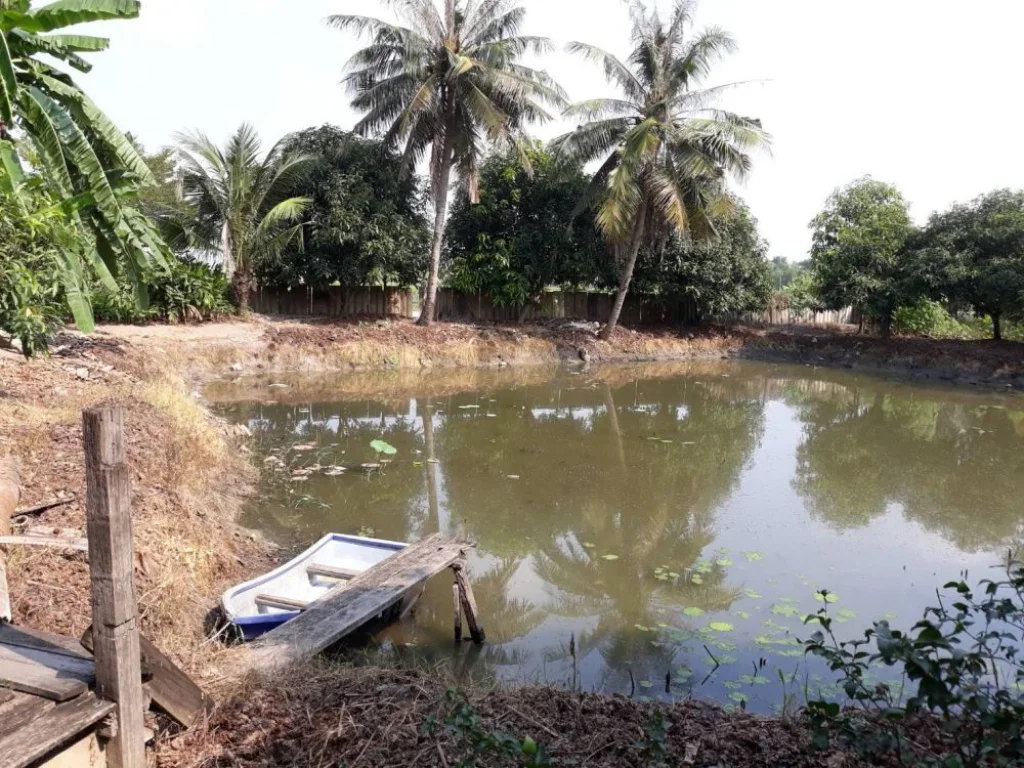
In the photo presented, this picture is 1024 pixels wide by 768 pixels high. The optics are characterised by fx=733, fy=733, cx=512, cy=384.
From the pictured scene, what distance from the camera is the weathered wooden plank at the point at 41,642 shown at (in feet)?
9.89

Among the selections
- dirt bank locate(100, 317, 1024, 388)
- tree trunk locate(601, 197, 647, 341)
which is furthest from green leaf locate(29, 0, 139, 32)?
tree trunk locate(601, 197, 647, 341)

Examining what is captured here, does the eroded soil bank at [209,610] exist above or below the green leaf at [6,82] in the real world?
below

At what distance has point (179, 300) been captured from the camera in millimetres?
17875

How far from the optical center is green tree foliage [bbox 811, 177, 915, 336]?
21.5 m

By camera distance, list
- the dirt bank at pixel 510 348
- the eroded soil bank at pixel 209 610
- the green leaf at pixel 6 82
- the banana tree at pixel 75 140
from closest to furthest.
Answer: the eroded soil bank at pixel 209 610 < the green leaf at pixel 6 82 < the banana tree at pixel 75 140 < the dirt bank at pixel 510 348

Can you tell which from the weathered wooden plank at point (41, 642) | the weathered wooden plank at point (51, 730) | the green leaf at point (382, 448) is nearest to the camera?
the weathered wooden plank at point (51, 730)

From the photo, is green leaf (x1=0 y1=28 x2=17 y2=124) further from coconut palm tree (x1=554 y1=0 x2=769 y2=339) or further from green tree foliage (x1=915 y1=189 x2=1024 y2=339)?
green tree foliage (x1=915 y1=189 x2=1024 y2=339)

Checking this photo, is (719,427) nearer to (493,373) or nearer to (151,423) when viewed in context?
(493,373)

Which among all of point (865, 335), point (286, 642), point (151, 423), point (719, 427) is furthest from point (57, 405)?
point (865, 335)

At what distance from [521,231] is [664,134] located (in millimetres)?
5488

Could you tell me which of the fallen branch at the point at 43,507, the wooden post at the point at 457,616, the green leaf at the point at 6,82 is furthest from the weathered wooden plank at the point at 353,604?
the green leaf at the point at 6,82

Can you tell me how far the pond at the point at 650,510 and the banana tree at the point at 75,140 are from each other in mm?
3033

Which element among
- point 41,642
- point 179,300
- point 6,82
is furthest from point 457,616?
point 179,300

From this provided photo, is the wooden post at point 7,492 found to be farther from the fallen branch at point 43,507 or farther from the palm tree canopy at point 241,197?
the palm tree canopy at point 241,197
